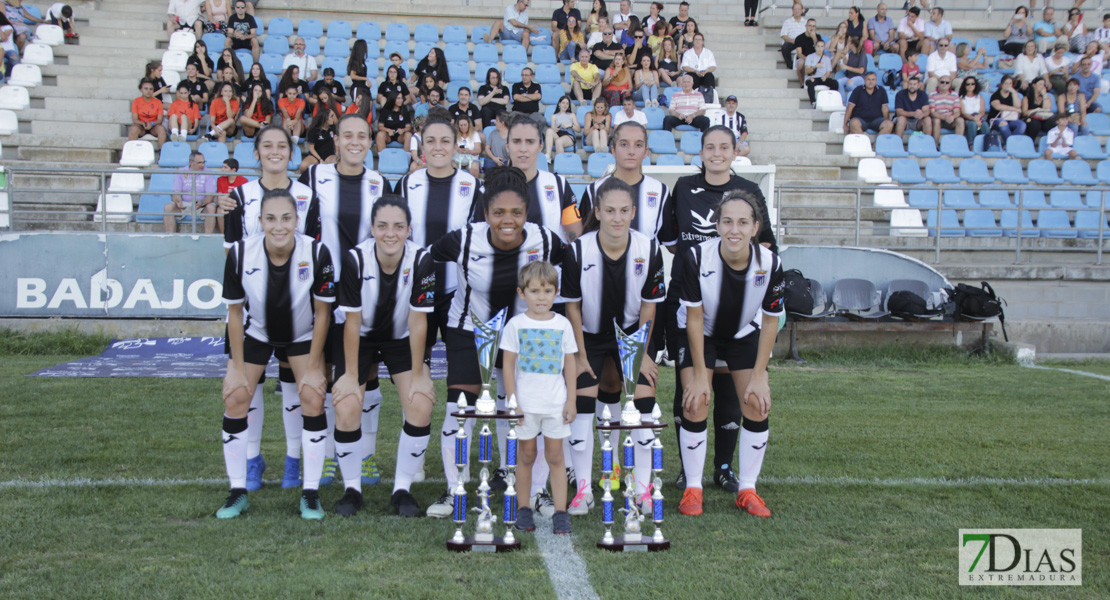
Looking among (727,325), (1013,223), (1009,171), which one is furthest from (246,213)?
(1009,171)

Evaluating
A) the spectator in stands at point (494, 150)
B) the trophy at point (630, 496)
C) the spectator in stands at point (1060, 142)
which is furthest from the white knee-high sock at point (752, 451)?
the spectator in stands at point (1060, 142)

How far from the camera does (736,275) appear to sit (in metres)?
4.89

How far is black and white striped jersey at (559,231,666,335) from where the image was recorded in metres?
4.78

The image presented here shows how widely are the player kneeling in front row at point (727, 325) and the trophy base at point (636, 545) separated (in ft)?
2.45

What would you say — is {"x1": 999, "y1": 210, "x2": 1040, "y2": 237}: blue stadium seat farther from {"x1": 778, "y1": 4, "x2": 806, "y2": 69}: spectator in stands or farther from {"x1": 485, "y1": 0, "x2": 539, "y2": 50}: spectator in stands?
{"x1": 485, "y1": 0, "x2": 539, "y2": 50}: spectator in stands

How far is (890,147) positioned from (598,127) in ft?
16.5

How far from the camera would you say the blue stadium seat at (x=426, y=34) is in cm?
1781

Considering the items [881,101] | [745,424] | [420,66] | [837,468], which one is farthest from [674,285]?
[881,101]

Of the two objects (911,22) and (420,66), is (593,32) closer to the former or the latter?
(420,66)

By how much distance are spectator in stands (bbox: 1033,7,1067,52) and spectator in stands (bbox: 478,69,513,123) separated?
11.1 metres

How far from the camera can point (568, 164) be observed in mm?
13602

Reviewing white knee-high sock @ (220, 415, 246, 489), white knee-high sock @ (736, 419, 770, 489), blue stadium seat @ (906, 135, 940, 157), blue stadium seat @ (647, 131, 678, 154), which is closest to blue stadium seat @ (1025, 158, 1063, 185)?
blue stadium seat @ (906, 135, 940, 157)

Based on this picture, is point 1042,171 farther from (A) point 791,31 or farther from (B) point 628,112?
(B) point 628,112

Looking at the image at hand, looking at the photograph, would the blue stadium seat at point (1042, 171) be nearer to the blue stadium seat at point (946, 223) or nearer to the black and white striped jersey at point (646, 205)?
the blue stadium seat at point (946, 223)
